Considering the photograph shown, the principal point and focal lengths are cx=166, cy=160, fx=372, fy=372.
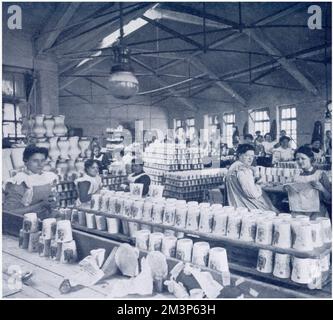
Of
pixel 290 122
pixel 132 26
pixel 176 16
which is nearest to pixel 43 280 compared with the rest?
pixel 176 16

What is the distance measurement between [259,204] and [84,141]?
3708 mm

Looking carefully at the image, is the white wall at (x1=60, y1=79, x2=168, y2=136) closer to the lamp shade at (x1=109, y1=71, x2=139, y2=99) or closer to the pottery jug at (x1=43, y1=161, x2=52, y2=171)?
the pottery jug at (x1=43, y1=161, x2=52, y2=171)

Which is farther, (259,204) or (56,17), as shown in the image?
(56,17)

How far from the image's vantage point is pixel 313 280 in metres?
2.04

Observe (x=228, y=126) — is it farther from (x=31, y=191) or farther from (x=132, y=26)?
(x=31, y=191)

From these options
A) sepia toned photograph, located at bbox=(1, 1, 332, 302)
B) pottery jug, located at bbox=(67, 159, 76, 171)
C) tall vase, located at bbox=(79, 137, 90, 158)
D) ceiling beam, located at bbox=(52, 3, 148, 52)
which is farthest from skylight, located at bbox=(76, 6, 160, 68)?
pottery jug, located at bbox=(67, 159, 76, 171)

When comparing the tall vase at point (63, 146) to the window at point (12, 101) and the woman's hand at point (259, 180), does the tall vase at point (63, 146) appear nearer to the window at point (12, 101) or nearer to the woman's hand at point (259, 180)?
the window at point (12, 101)

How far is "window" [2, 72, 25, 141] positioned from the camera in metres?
7.08

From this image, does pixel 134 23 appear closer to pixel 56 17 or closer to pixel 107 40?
pixel 107 40

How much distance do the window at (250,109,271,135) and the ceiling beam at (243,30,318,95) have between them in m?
2.63

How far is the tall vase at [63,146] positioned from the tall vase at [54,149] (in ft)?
0.21

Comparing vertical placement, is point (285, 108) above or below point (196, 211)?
above

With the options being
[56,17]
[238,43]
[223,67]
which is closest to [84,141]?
[56,17]

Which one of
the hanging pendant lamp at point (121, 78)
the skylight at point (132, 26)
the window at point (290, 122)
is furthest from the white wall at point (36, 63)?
the window at point (290, 122)
